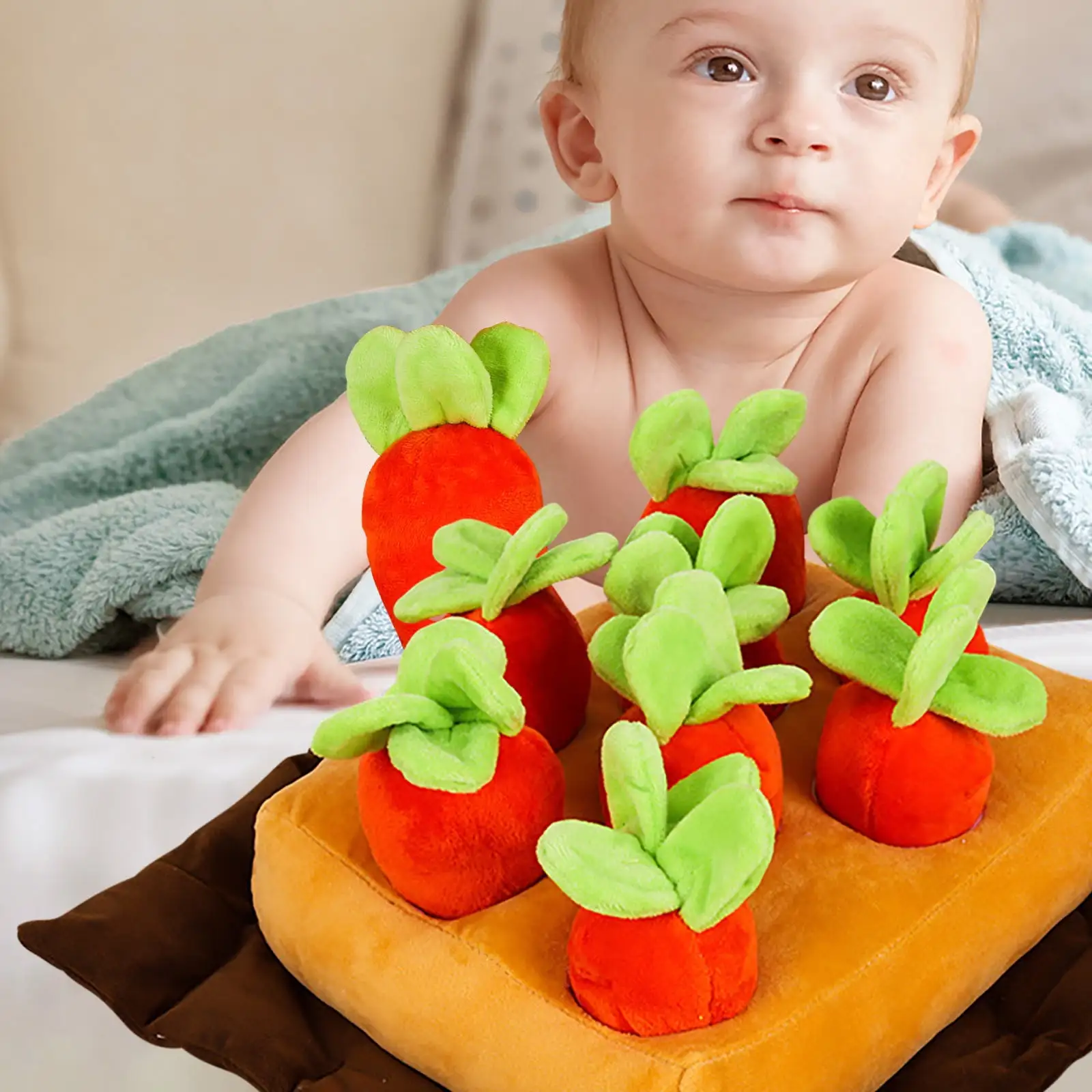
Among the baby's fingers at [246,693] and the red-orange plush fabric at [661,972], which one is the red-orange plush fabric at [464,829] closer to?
the red-orange plush fabric at [661,972]

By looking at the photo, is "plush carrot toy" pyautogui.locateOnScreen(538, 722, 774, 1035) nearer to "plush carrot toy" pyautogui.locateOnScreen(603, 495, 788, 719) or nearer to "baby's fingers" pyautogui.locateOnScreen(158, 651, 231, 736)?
"plush carrot toy" pyautogui.locateOnScreen(603, 495, 788, 719)

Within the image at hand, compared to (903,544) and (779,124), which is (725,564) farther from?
(779,124)

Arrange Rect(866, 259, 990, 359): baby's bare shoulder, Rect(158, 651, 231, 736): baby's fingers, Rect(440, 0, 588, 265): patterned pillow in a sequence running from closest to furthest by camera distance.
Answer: Rect(158, 651, 231, 736): baby's fingers
Rect(866, 259, 990, 359): baby's bare shoulder
Rect(440, 0, 588, 265): patterned pillow

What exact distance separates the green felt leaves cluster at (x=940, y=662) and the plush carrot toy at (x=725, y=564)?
2 centimetres

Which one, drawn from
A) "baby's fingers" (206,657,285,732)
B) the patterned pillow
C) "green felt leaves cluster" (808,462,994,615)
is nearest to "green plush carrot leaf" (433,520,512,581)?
"green felt leaves cluster" (808,462,994,615)

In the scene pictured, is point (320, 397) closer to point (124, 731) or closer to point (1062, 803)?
point (124, 731)

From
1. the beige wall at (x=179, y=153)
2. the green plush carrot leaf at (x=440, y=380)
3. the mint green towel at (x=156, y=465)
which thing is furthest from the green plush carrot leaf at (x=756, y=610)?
the beige wall at (x=179, y=153)

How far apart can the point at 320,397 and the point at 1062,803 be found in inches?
26.4

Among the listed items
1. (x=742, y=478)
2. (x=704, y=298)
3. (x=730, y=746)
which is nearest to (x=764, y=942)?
(x=730, y=746)

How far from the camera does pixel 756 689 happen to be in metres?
0.35

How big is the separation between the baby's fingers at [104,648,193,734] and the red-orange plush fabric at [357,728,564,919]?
0.29m

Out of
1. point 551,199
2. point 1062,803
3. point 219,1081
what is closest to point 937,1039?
point 1062,803

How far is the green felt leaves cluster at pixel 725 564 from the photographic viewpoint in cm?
40

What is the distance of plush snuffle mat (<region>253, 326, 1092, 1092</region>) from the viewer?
1.07ft
